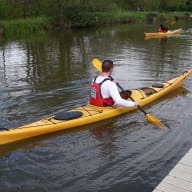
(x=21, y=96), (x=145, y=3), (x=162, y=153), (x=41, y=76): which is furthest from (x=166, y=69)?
(x=145, y=3)

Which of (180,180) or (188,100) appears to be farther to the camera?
(188,100)

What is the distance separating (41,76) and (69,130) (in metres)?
4.17

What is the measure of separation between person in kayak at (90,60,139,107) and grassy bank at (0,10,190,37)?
1666 cm

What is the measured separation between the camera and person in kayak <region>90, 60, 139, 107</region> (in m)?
4.76

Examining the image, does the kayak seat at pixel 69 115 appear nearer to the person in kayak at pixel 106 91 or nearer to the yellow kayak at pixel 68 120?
the yellow kayak at pixel 68 120

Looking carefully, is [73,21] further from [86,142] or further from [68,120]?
[86,142]

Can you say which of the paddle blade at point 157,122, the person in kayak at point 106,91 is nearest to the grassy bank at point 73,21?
the person in kayak at point 106,91

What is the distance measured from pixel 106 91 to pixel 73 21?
2404cm

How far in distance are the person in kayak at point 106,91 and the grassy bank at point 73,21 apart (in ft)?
54.7

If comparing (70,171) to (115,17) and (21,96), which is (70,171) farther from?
(115,17)

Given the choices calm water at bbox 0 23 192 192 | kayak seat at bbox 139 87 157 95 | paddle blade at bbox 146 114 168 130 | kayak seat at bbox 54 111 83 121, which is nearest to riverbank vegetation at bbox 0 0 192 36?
calm water at bbox 0 23 192 192

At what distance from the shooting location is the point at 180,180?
2816 mm

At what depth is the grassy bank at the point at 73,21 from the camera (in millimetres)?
20906

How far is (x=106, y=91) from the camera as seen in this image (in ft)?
16.1
